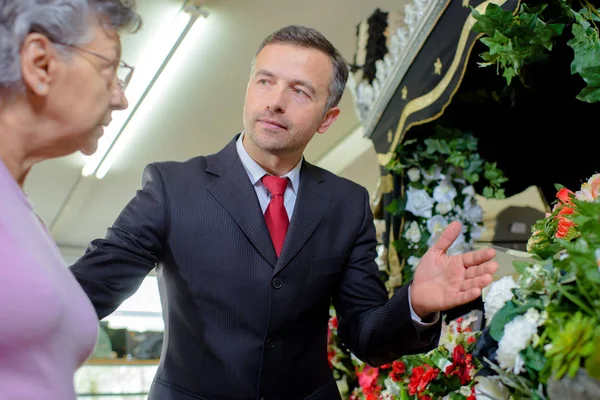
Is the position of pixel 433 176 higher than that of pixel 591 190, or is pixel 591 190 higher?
pixel 591 190

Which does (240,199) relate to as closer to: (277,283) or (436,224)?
(277,283)

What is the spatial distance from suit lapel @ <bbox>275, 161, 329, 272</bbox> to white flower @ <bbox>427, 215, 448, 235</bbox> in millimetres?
1004

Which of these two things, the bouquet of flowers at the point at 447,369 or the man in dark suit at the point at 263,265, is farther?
the bouquet of flowers at the point at 447,369

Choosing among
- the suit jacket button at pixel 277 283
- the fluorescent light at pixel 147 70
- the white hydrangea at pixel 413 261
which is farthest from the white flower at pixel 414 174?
the fluorescent light at pixel 147 70

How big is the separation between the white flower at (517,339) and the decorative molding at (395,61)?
5.27 ft

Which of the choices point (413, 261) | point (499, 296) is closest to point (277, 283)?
point (499, 296)

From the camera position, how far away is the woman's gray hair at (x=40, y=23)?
112 centimetres

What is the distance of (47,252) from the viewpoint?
1119mm

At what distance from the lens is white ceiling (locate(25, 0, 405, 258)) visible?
5.25 m

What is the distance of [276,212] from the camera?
1.95 metres

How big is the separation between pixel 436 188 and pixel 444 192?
4 cm

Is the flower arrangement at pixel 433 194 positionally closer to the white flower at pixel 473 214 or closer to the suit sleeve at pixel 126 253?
the white flower at pixel 473 214

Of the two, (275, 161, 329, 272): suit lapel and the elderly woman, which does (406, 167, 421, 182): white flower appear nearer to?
(275, 161, 329, 272): suit lapel

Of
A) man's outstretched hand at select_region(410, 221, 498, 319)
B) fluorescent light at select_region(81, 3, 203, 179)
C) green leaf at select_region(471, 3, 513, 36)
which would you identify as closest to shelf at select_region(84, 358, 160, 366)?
fluorescent light at select_region(81, 3, 203, 179)
